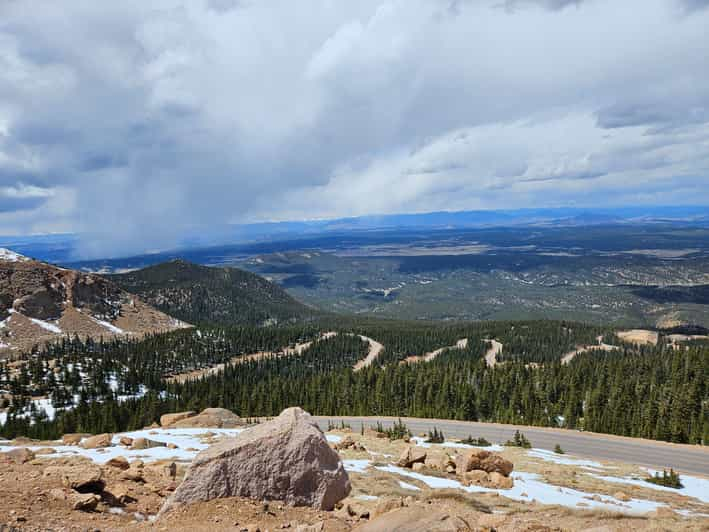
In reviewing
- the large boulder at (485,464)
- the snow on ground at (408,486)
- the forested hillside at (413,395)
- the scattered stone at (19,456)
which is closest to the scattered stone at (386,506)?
the snow on ground at (408,486)

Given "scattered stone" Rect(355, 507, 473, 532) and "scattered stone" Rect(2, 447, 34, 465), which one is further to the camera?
"scattered stone" Rect(2, 447, 34, 465)

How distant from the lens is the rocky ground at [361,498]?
17797 millimetres

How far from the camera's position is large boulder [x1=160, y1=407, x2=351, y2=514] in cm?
2036

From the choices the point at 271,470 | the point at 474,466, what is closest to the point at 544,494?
the point at 474,466

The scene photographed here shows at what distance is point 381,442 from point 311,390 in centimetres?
8146

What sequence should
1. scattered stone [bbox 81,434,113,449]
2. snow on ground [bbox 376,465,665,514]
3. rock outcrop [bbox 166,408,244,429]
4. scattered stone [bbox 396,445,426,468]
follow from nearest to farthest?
1. snow on ground [bbox 376,465,665,514]
2. scattered stone [bbox 81,434,113,449]
3. scattered stone [bbox 396,445,426,468]
4. rock outcrop [bbox 166,408,244,429]

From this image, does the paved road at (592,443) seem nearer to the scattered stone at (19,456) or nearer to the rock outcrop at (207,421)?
the rock outcrop at (207,421)

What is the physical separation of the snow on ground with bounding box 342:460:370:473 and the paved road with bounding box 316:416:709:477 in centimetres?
5078

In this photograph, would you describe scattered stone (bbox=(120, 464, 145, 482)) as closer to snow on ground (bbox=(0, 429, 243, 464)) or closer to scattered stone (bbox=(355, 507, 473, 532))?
snow on ground (bbox=(0, 429, 243, 464))

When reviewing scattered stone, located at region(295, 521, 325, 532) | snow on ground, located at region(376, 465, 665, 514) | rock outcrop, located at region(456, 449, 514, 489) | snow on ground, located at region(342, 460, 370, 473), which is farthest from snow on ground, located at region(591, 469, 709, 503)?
scattered stone, located at region(295, 521, 325, 532)

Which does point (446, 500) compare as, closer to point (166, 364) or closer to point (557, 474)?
point (557, 474)

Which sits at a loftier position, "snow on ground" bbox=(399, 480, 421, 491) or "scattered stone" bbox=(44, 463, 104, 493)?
"scattered stone" bbox=(44, 463, 104, 493)

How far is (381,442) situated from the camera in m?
60.5

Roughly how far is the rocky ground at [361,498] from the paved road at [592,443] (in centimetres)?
2705
